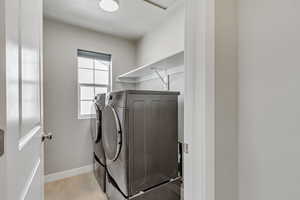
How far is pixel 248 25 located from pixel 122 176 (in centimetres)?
144

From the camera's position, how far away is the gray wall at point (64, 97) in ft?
7.02

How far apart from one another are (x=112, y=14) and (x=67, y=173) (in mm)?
2534

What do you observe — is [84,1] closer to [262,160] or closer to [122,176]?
[122,176]

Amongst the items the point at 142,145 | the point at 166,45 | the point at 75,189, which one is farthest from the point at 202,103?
the point at 75,189

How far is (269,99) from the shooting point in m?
0.69

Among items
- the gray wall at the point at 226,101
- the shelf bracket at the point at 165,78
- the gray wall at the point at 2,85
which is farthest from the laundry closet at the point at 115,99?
the gray wall at the point at 2,85

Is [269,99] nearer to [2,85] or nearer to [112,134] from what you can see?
[2,85]

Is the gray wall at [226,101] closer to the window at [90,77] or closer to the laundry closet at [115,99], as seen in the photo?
the laundry closet at [115,99]

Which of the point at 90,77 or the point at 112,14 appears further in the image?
the point at 90,77

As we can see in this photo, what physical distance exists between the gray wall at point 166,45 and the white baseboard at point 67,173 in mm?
1721

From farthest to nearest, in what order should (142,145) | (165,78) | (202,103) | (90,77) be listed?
(90,77), (165,78), (142,145), (202,103)

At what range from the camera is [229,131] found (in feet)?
2.48

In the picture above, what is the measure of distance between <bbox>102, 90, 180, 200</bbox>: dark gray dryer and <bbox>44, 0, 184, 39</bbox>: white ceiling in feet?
4.05

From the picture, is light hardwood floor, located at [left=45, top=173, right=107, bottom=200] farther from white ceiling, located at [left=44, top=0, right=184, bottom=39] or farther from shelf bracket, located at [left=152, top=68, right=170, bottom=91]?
white ceiling, located at [left=44, top=0, right=184, bottom=39]
